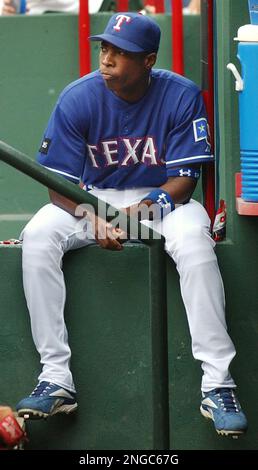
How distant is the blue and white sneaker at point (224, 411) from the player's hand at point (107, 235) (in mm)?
690

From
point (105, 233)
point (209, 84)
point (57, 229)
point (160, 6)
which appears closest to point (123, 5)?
point (160, 6)

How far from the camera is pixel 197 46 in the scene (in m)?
6.57

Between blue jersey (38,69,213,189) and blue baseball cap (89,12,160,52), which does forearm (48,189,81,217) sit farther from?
blue baseball cap (89,12,160,52)

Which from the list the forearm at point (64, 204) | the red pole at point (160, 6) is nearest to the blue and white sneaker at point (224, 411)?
the forearm at point (64, 204)

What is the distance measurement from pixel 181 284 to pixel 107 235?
0.45 meters

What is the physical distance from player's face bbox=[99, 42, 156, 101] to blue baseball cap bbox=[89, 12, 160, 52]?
0.13 ft

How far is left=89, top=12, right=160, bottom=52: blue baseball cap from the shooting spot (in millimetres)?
5141

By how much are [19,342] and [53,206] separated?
0.57m

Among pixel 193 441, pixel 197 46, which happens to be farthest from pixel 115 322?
pixel 197 46

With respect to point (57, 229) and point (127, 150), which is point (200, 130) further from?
point (57, 229)

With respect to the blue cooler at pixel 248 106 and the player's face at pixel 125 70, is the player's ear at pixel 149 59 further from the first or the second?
the blue cooler at pixel 248 106

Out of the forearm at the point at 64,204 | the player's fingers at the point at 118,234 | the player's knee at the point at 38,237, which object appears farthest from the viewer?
the forearm at the point at 64,204

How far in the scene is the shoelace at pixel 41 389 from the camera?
5.04 meters
